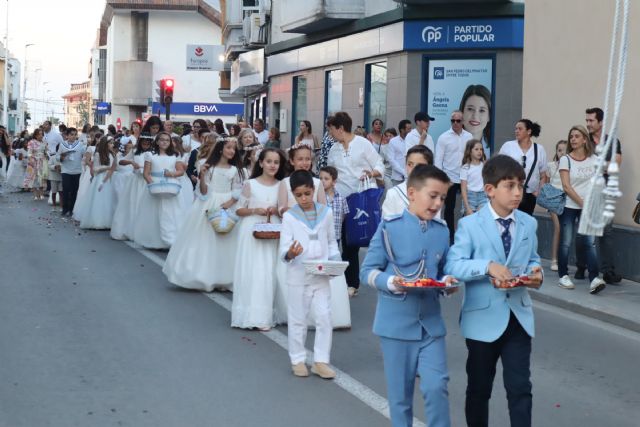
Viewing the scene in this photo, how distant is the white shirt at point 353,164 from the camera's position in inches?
464

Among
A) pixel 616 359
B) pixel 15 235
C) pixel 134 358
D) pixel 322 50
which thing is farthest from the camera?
pixel 322 50

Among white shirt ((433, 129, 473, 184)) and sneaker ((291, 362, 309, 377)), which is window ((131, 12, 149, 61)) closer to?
white shirt ((433, 129, 473, 184))

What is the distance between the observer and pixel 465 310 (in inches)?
217

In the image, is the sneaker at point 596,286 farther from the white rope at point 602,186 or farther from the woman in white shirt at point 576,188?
the white rope at point 602,186

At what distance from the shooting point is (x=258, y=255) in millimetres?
9594

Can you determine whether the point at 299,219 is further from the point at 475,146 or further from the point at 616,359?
the point at 475,146

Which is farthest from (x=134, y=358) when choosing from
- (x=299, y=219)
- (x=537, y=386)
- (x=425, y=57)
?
(x=425, y=57)

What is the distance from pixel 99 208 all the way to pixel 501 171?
1543 centimetres

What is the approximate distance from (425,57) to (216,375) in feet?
54.4

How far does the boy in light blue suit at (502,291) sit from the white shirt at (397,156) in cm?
1353

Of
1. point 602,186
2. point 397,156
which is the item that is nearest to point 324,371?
point 602,186

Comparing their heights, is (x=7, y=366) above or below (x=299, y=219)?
below

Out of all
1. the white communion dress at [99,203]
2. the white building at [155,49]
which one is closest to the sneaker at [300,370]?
the white communion dress at [99,203]

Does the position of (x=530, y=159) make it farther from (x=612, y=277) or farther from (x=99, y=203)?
(x=99, y=203)
